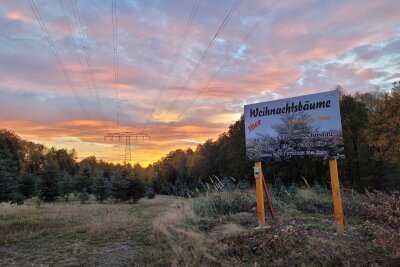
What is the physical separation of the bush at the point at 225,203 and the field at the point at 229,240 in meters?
0.04

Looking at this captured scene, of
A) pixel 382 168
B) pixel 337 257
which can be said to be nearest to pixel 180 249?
pixel 337 257

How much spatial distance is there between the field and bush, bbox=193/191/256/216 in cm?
4

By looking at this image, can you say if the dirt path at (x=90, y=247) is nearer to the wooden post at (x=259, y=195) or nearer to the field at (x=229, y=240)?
the field at (x=229, y=240)

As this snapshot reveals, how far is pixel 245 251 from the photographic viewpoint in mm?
8102

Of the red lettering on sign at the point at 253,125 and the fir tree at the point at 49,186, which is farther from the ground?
the red lettering on sign at the point at 253,125

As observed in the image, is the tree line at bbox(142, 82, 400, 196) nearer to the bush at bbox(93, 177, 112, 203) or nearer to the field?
the bush at bbox(93, 177, 112, 203)

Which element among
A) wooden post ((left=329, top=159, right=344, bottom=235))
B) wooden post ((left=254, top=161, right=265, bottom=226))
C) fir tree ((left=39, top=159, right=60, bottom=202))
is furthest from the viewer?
fir tree ((left=39, top=159, right=60, bottom=202))

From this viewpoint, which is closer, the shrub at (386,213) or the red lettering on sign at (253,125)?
the shrub at (386,213)

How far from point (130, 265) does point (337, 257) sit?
437 cm

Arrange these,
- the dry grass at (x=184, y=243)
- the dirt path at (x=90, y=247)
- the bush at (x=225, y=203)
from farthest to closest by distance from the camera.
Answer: the bush at (x=225, y=203)
the dirt path at (x=90, y=247)
the dry grass at (x=184, y=243)

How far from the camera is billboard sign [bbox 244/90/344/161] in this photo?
384 inches

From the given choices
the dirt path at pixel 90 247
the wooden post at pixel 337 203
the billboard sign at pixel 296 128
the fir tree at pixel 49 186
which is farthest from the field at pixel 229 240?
the fir tree at pixel 49 186

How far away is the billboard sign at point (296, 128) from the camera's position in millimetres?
9742

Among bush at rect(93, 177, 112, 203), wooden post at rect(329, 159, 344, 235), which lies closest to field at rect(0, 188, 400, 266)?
wooden post at rect(329, 159, 344, 235)
